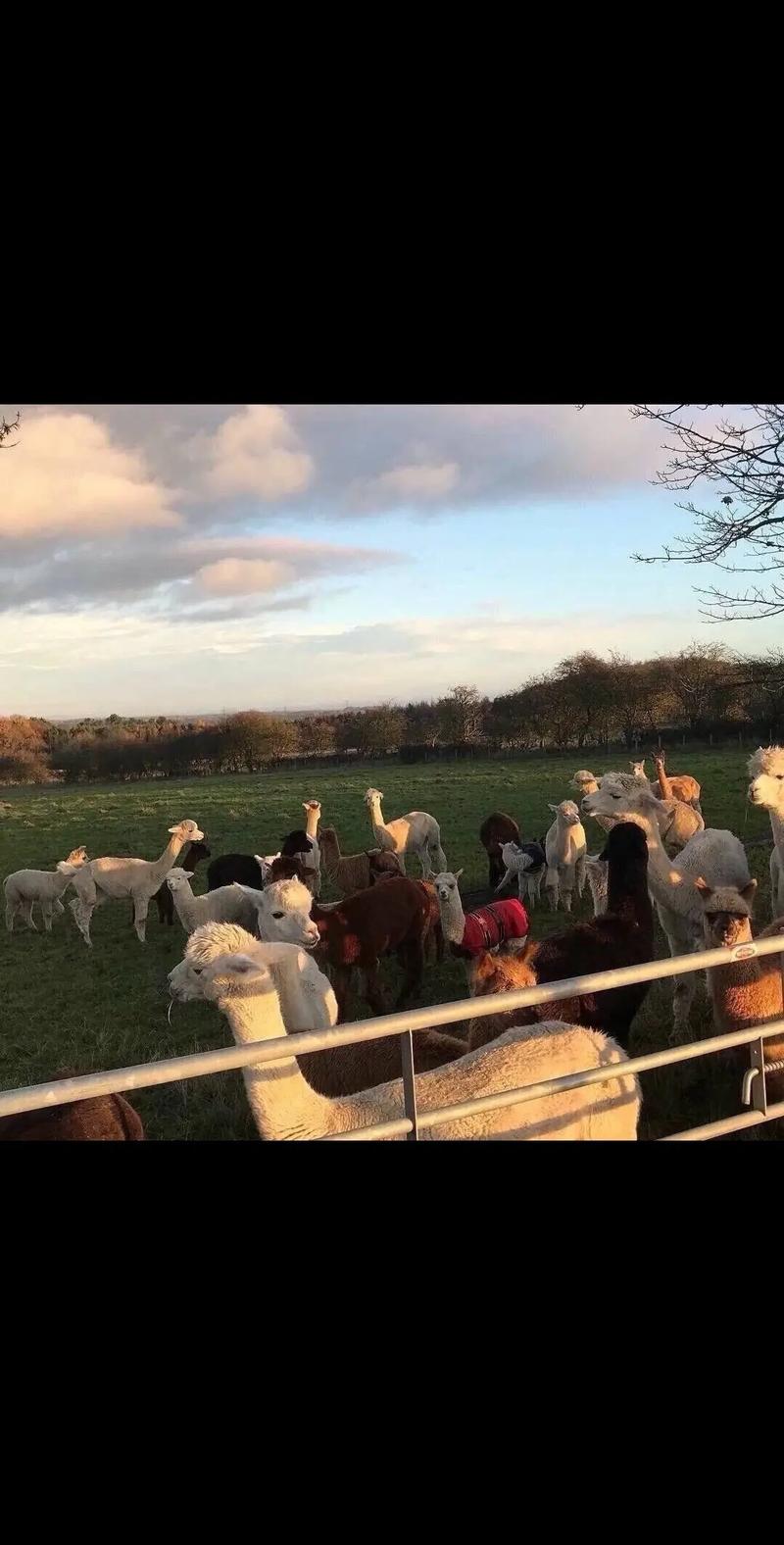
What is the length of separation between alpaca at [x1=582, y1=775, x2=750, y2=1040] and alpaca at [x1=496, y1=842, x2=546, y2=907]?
338cm

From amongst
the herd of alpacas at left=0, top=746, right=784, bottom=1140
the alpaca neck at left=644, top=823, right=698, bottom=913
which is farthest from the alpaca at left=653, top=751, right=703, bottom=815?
the alpaca neck at left=644, top=823, right=698, bottom=913

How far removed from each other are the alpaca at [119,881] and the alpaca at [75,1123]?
309 inches

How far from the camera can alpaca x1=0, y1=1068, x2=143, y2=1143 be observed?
325 cm

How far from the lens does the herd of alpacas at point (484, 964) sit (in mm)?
2791

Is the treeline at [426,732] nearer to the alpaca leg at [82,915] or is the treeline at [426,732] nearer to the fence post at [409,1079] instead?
the alpaca leg at [82,915]

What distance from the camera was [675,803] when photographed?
9906 mm

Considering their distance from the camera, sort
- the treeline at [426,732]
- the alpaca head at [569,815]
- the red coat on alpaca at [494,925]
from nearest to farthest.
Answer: the red coat on alpaca at [494,925] → the alpaca head at [569,815] → the treeline at [426,732]

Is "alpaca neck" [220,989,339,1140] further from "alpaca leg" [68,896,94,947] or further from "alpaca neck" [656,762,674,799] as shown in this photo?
"alpaca neck" [656,762,674,799]

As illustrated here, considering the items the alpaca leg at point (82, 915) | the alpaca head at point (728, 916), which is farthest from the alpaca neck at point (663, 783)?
the alpaca head at point (728, 916)

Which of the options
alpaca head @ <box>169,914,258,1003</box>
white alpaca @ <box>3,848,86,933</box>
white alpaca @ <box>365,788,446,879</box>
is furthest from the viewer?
white alpaca @ <box>365,788,446,879</box>

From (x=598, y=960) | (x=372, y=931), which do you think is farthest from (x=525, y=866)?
(x=598, y=960)

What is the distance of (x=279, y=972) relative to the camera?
4.14 metres
